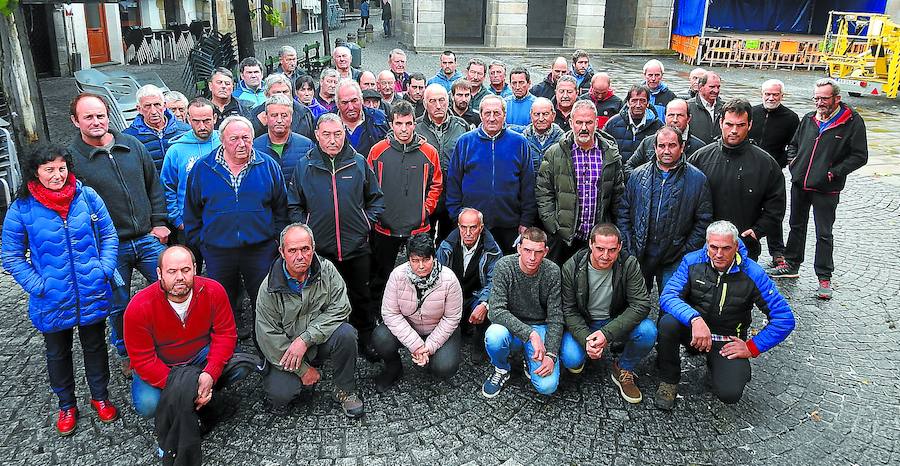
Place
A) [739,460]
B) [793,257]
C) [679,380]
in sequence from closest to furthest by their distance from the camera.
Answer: [739,460]
[679,380]
[793,257]

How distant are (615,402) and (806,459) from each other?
127cm

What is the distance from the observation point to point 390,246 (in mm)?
5992

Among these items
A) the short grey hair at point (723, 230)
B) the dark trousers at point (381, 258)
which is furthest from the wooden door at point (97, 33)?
the short grey hair at point (723, 230)

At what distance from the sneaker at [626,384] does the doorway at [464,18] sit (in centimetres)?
3098

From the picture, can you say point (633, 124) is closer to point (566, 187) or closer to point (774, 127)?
point (566, 187)

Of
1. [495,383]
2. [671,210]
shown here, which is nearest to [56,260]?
[495,383]

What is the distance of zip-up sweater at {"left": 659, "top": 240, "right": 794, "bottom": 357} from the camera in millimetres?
4816

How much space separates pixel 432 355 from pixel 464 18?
105 ft

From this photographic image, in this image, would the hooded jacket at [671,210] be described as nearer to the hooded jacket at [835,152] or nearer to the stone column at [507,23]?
the hooded jacket at [835,152]

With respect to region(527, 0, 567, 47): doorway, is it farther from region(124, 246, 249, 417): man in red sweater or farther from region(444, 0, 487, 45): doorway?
region(124, 246, 249, 417): man in red sweater

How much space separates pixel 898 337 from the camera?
19.4 ft

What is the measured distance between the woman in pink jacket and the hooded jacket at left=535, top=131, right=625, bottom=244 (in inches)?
47.6

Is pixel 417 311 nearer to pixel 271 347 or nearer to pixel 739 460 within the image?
pixel 271 347

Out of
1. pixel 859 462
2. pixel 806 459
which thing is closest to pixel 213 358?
pixel 806 459
